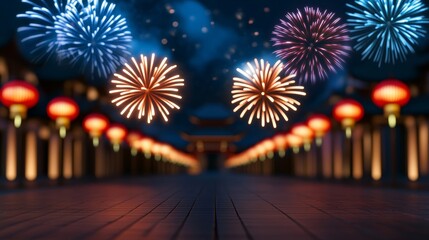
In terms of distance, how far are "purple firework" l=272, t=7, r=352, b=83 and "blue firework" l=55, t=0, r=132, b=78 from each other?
434cm

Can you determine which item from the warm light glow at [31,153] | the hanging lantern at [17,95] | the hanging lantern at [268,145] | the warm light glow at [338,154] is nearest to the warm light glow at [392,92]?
the hanging lantern at [17,95]

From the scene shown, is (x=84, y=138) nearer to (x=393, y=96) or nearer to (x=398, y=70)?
(x=398, y=70)

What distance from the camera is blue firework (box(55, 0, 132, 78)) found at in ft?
57.5

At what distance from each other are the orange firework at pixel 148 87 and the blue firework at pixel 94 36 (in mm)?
624

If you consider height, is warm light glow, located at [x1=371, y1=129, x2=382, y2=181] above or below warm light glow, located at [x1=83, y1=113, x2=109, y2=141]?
below

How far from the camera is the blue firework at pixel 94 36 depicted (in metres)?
17.5

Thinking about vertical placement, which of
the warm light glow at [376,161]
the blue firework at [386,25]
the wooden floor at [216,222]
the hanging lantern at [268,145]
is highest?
the blue firework at [386,25]

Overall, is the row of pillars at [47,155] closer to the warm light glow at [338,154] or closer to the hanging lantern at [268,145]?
the hanging lantern at [268,145]

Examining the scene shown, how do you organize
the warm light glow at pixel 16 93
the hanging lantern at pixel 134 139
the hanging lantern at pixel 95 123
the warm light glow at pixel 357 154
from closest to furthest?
the warm light glow at pixel 16 93 → the hanging lantern at pixel 95 123 → the warm light glow at pixel 357 154 → the hanging lantern at pixel 134 139

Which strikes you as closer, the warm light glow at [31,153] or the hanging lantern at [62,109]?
the hanging lantern at [62,109]

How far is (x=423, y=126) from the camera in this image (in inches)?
1702

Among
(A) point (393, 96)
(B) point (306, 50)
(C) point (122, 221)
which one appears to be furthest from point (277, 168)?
(C) point (122, 221)

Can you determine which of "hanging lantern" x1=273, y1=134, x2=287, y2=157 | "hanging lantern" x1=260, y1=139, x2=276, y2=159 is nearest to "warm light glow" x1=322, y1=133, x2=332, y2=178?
"hanging lantern" x1=273, y1=134, x2=287, y2=157

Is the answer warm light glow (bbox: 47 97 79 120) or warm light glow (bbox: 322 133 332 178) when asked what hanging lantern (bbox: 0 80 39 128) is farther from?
warm light glow (bbox: 322 133 332 178)
